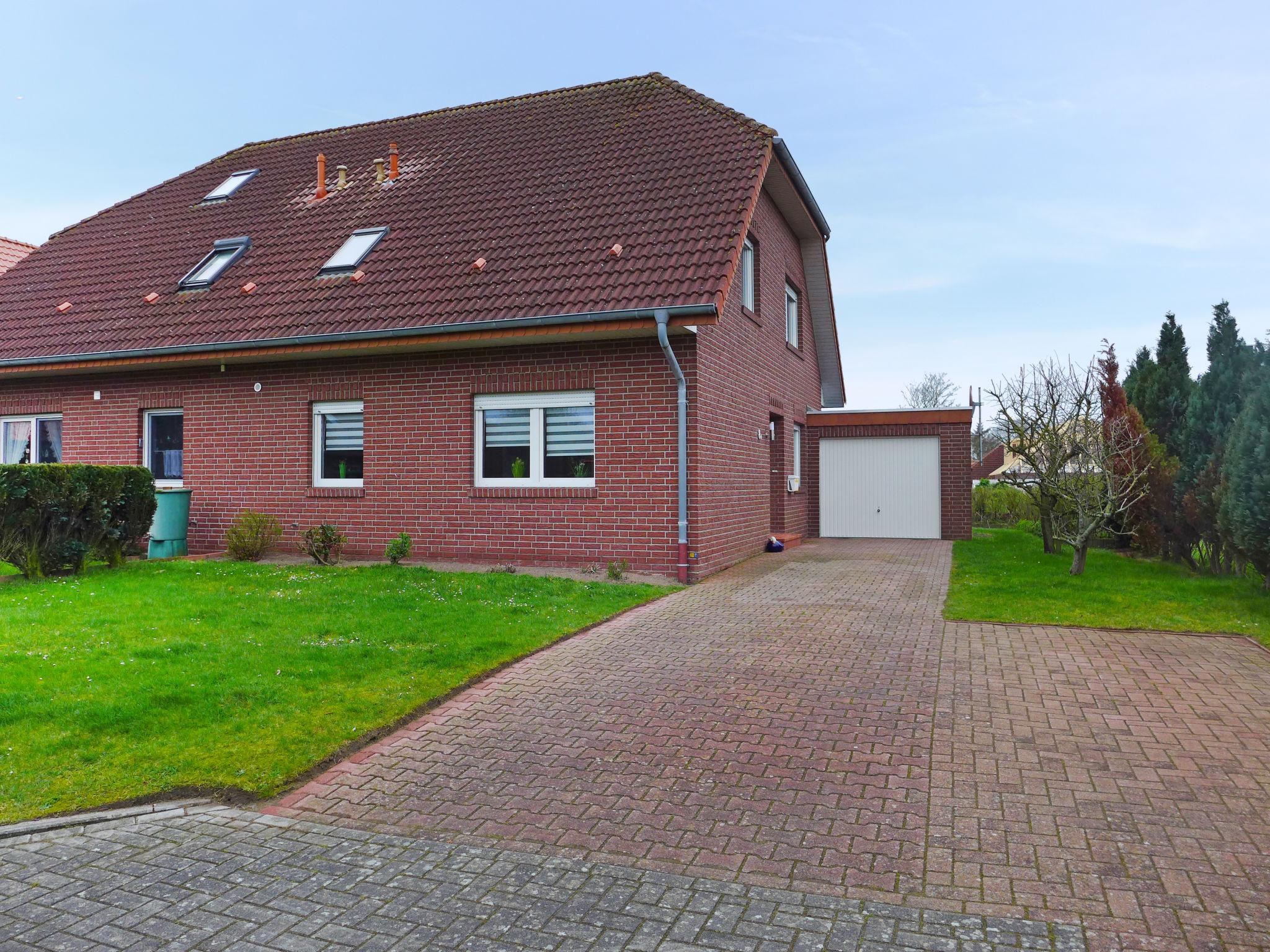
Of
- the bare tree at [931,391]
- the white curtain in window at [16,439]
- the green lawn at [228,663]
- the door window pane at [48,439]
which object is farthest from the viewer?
the bare tree at [931,391]

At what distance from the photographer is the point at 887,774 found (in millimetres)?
4465

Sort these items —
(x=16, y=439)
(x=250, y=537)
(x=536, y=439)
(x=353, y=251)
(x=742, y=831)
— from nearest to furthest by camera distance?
(x=742, y=831) → (x=536, y=439) → (x=250, y=537) → (x=353, y=251) → (x=16, y=439)

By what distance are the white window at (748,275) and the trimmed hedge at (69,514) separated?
9.06m

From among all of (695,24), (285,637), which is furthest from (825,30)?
(285,637)

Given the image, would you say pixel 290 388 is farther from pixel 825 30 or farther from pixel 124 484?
pixel 825 30

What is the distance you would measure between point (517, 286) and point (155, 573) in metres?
5.79

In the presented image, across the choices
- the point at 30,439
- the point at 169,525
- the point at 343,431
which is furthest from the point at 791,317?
the point at 30,439

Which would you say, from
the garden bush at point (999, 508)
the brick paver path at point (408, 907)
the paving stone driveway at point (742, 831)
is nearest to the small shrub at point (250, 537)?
the paving stone driveway at point (742, 831)

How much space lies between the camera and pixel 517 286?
1157 cm

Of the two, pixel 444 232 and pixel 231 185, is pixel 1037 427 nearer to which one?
pixel 444 232

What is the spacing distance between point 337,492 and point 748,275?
23.8 ft

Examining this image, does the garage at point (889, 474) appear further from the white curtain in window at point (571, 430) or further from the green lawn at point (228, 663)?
the green lawn at point (228, 663)

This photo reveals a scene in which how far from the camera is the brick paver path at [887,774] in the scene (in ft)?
11.1

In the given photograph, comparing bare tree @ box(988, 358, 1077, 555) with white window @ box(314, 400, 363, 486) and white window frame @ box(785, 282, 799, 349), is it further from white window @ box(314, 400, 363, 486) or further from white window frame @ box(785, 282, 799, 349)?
white window @ box(314, 400, 363, 486)
